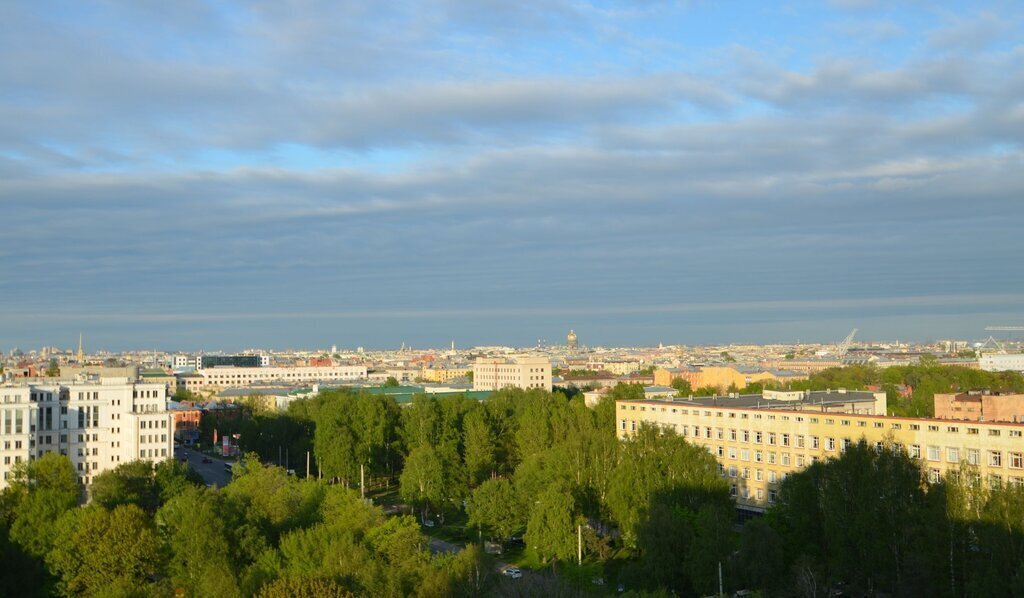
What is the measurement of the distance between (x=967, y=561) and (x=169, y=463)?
145 ft

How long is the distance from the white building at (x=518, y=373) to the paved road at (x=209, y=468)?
191ft

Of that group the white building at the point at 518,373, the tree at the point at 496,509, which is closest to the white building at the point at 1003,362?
the white building at the point at 518,373

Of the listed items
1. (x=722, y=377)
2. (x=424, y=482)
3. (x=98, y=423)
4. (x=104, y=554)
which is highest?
(x=722, y=377)

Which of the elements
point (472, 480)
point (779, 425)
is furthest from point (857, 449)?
point (472, 480)

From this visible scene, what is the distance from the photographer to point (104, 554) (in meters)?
42.2

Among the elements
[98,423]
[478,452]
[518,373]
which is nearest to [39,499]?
[98,423]

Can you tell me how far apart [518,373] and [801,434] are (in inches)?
3941

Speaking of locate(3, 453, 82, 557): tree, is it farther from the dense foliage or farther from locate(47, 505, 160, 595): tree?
locate(47, 505, 160, 595): tree

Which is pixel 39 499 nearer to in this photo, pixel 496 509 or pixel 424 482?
pixel 496 509

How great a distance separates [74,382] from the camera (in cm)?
7194

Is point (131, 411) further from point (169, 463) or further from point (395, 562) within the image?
point (395, 562)

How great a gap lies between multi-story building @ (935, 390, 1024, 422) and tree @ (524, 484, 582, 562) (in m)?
20.9

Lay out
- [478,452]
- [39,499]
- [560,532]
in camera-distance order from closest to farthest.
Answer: [560,532], [39,499], [478,452]

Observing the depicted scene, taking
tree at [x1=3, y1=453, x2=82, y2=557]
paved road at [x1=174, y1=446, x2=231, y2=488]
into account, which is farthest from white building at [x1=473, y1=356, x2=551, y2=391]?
tree at [x1=3, y1=453, x2=82, y2=557]
